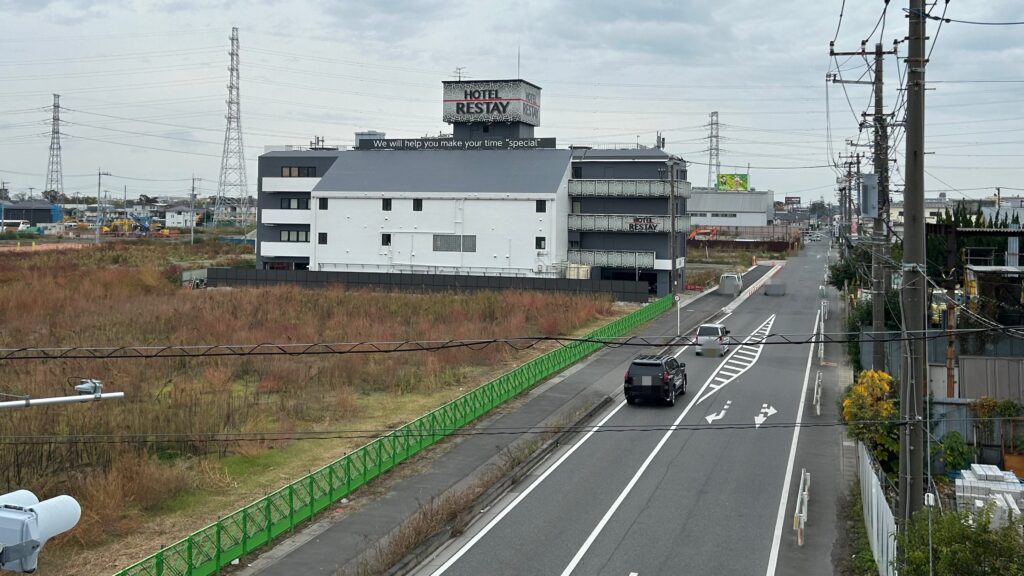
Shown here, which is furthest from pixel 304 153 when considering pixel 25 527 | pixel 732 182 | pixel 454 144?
pixel 732 182

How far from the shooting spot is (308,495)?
19922mm

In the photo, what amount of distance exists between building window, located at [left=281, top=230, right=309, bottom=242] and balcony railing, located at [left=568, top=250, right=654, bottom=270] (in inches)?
937

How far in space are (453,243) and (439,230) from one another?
152 centimetres

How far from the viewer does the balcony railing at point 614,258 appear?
227ft

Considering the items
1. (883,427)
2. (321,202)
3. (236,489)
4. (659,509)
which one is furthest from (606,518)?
(321,202)

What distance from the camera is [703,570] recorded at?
57.4 ft

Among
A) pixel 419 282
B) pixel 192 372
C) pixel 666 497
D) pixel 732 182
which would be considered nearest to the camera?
pixel 666 497

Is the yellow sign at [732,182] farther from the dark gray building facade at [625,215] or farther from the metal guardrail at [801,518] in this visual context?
the metal guardrail at [801,518]

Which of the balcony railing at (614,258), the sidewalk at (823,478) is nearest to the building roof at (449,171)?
the balcony railing at (614,258)

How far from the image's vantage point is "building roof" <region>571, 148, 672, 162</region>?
7000cm

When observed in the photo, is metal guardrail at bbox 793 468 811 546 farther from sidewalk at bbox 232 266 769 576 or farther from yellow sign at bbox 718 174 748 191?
yellow sign at bbox 718 174 748 191

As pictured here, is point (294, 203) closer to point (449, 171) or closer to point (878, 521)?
point (449, 171)

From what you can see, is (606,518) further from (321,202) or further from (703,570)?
(321,202)

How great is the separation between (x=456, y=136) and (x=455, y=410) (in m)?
52.8
